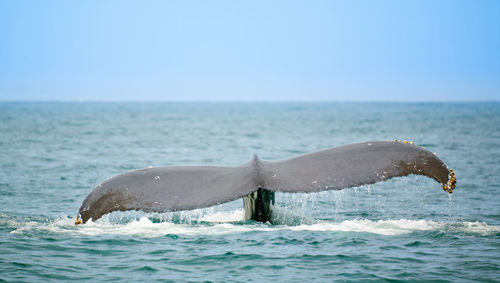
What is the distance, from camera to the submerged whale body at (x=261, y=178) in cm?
546

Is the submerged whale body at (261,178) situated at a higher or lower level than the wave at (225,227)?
higher

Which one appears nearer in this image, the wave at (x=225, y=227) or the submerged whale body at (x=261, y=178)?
the submerged whale body at (x=261, y=178)

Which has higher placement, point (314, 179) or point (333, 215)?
point (314, 179)

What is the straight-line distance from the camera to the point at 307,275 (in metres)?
6.48

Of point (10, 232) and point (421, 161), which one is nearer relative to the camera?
point (421, 161)

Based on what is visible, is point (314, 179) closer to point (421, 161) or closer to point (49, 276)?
point (421, 161)

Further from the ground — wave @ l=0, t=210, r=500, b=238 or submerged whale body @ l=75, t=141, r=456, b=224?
submerged whale body @ l=75, t=141, r=456, b=224

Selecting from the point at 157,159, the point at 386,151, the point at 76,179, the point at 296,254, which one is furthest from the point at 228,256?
the point at 157,159

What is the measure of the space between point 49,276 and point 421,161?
13.2ft

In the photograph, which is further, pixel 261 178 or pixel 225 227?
pixel 225 227

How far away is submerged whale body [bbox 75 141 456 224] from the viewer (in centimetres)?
546

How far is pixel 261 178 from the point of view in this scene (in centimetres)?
595

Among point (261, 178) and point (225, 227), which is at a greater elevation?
point (261, 178)

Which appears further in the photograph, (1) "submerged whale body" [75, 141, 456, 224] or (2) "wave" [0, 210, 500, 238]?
(2) "wave" [0, 210, 500, 238]
